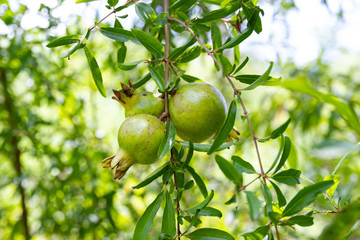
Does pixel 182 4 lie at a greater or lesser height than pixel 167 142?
greater

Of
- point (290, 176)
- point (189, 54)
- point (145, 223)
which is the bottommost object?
point (145, 223)

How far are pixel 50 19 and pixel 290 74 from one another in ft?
4.63

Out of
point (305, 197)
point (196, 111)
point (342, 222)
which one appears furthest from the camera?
point (196, 111)

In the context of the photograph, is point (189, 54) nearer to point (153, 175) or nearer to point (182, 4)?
point (182, 4)

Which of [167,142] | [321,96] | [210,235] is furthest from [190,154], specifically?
[321,96]

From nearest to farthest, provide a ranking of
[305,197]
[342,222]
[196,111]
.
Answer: [342,222], [305,197], [196,111]

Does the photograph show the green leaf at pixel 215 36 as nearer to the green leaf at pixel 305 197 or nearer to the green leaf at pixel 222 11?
the green leaf at pixel 222 11

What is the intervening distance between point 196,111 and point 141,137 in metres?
0.11

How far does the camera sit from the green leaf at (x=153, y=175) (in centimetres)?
58

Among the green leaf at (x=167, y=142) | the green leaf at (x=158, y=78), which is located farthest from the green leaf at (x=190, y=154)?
the green leaf at (x=158, y=78)

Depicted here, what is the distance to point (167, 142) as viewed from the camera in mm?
599

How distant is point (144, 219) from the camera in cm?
63

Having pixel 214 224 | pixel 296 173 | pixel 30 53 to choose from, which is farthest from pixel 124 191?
pixel 296 173

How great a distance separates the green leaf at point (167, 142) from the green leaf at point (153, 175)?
3cm
